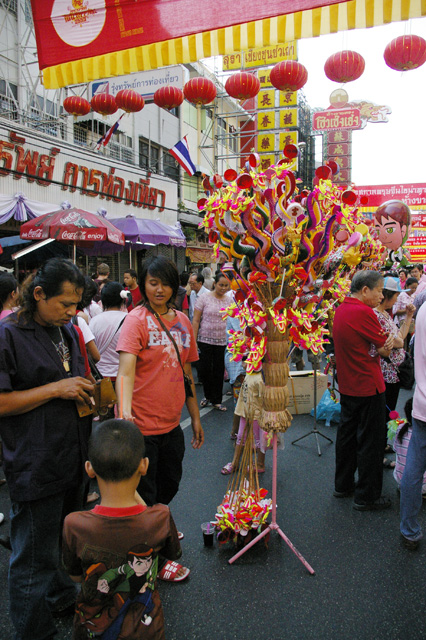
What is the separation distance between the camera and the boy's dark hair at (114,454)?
1528 millimetres

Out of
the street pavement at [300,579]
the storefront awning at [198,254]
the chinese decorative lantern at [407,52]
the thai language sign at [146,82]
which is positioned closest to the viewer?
the street pavement at [300,579]

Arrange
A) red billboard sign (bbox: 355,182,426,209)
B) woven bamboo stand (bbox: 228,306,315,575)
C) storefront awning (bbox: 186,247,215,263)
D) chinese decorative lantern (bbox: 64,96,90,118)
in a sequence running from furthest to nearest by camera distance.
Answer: red billboard sign (bbox: 355,182,426,209) → storefront awning (bbox: 186,247,215,263) → chinese decorative lantern (bbox: 64,96,90,118) → woven bamboo stand (bbox: 228,306,315,575)

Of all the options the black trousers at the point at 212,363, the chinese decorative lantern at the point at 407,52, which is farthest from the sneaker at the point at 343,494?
the chinese decorative lantern at the point at 407,52

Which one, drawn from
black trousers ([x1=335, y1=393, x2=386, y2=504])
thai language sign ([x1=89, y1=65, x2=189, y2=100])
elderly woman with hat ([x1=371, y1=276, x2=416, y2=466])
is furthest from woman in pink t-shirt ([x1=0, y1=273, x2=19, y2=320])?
thai language sign ([x1=89, y1=65, x2=189, y2=100])

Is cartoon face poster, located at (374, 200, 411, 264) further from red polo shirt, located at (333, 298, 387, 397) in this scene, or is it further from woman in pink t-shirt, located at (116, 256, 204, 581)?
woman in pink t-shirt, located at (116, 256, 204, 581)

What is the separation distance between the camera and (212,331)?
18.5 ft

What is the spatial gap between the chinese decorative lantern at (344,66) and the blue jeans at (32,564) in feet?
19.9

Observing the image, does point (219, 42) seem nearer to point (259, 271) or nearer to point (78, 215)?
point (259, 271)

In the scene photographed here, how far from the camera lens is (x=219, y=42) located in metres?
2.32

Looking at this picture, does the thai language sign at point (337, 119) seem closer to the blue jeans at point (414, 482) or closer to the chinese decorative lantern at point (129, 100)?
the chinese decorative lantern at point (129, 100)

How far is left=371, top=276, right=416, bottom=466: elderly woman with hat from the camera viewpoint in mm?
3666

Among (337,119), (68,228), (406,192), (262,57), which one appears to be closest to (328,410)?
(68,228)

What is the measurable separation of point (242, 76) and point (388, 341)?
668 cm

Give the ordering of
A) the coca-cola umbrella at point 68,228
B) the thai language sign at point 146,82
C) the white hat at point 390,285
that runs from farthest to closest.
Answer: the thai language sign at point 146,82 → the coca-cola umbrella at point 68,228 → the white hat at point 390,285
